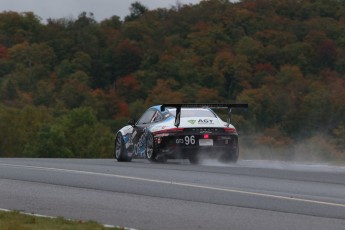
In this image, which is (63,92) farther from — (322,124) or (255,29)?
(322,124)

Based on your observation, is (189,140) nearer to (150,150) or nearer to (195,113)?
(195,113)

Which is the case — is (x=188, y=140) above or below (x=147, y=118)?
below

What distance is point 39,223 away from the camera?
1305 cm

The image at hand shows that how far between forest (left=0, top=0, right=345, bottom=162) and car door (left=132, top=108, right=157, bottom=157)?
2127 inches

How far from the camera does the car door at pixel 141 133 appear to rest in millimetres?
25969

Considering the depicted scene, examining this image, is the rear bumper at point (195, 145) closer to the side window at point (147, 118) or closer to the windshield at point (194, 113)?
the windshield at point (194, 113)

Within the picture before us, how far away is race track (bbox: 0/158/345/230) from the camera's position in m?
13.5

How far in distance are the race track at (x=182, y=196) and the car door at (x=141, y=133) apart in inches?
145

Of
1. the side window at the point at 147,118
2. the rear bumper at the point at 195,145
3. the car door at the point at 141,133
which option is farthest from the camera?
the side window at the point at 147,118

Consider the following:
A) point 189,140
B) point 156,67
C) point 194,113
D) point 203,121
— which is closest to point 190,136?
point 189,140

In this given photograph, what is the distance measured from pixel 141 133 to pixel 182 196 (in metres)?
10.0

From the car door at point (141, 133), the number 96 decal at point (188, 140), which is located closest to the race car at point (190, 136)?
the number 96 decal at point (188, 140)

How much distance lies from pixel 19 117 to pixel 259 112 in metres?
46.7

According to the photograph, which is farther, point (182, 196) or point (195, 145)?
point (195, 145)
